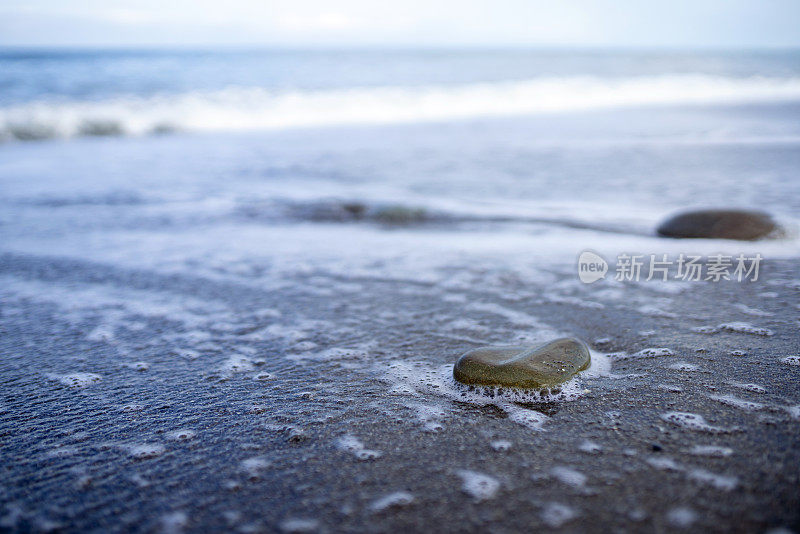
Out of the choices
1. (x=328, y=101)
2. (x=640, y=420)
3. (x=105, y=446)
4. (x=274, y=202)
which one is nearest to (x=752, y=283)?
(x=640, y=420)

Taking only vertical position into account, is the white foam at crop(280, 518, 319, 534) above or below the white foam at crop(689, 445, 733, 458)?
below

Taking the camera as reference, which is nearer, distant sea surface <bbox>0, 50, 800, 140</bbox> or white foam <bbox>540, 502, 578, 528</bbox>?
white foam <bbox>540, 502, 578, 528</bbox>

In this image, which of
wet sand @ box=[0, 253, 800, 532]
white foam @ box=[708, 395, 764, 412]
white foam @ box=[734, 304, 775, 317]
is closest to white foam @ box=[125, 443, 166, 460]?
wet sand @ box=[0, 253, 800, 532]

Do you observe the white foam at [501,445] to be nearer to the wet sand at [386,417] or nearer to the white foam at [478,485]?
the wet sand at [386,417]

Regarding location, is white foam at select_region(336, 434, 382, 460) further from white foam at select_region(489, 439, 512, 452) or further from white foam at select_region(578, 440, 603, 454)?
white foam at select_region(578, 440, 603, 454)

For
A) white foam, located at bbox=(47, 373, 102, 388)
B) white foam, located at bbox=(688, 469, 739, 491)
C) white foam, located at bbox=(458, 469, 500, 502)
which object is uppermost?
white foam, located at bbox=(688, 469, 739, 491)

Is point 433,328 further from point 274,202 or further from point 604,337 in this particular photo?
point 274,202

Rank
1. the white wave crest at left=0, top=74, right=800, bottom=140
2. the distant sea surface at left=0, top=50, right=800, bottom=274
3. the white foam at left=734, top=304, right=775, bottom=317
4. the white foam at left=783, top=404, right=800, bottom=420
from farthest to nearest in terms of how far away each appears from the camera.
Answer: the white wave crest at left=0, top=74, right=800, bottom=140 → the distant sea surface at left=0, top=50, right=800, bottom=274 → the white foam at left=734, top=304, right=775, bottom=317 → the white foam at left=783, top=404, right=800, bottom=420
